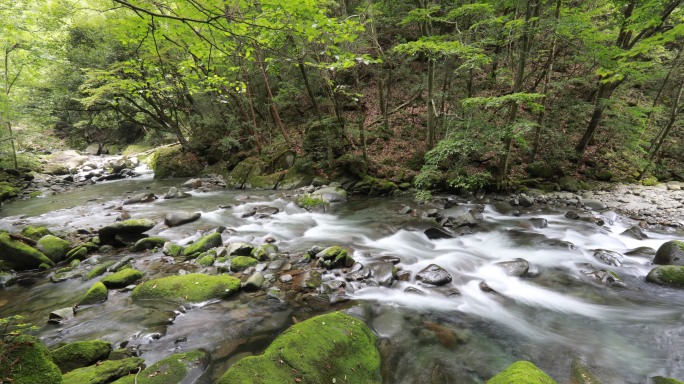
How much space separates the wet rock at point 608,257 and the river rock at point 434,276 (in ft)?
12.1

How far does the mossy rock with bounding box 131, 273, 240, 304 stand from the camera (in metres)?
5.45

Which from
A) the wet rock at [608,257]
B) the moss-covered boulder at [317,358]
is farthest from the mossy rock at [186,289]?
the wet rock at [608,257]

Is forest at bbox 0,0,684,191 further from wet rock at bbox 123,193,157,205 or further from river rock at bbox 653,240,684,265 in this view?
wet rock at bbox 123,193,157,205

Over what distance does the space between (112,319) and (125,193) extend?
490 inches

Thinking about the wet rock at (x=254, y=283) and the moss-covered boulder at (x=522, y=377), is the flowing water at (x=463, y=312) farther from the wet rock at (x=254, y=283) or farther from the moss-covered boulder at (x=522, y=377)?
the moss-covered boulder at (x=522, y=377)

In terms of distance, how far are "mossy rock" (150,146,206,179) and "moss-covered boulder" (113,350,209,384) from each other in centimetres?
1728

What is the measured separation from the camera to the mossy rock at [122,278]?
5.94m

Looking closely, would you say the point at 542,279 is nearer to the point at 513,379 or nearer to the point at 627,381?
the point at 627,381

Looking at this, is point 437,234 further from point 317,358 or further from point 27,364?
point 27,364

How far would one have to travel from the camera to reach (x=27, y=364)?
8.82 feet

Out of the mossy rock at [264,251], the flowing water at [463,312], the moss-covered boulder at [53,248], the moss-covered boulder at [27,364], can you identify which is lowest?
the flowing water at [463,312]

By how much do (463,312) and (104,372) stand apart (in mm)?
5041

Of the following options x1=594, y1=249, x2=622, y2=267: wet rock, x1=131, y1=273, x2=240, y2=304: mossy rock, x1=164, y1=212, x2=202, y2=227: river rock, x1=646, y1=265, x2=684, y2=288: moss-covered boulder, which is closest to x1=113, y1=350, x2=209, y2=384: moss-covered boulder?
x1=131, y1=273, x2=240, y2=304: mossy rock

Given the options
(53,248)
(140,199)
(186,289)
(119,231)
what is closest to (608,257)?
(186,289)
